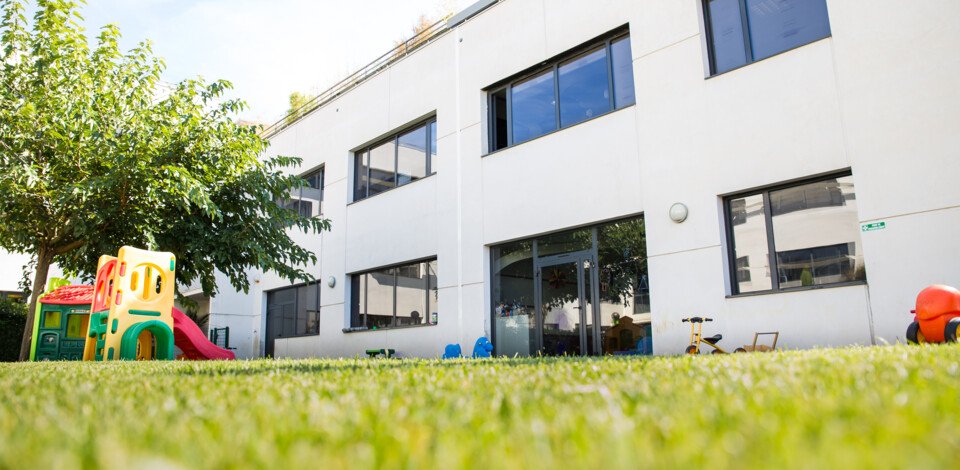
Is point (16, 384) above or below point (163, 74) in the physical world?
below

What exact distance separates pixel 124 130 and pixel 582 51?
846 cm

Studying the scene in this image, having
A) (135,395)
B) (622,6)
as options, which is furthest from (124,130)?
(135,395)

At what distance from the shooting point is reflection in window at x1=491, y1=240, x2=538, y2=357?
11.7 meters

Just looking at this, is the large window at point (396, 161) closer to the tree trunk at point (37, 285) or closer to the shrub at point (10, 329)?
the tree trunk at point (37, 285)

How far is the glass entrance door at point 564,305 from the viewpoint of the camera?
10742 mm

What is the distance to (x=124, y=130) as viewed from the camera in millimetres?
11734

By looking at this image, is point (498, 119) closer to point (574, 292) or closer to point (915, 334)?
point (574, 292)

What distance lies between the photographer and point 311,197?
18.6 meters

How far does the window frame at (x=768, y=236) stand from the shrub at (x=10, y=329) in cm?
1916

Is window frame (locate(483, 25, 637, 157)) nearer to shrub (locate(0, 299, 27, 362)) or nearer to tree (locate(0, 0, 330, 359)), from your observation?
tree (locate(0, 0, 330, 359))

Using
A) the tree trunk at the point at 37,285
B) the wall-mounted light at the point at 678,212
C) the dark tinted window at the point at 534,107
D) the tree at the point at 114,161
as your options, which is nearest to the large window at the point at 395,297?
the tree at the point at 114,161

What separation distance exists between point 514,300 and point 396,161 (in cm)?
542

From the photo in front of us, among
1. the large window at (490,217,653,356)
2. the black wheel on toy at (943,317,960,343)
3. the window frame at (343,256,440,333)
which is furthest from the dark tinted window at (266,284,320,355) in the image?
the black wheel on toy at (943,317,960,343)

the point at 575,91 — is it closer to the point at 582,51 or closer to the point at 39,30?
the point at 582,51
